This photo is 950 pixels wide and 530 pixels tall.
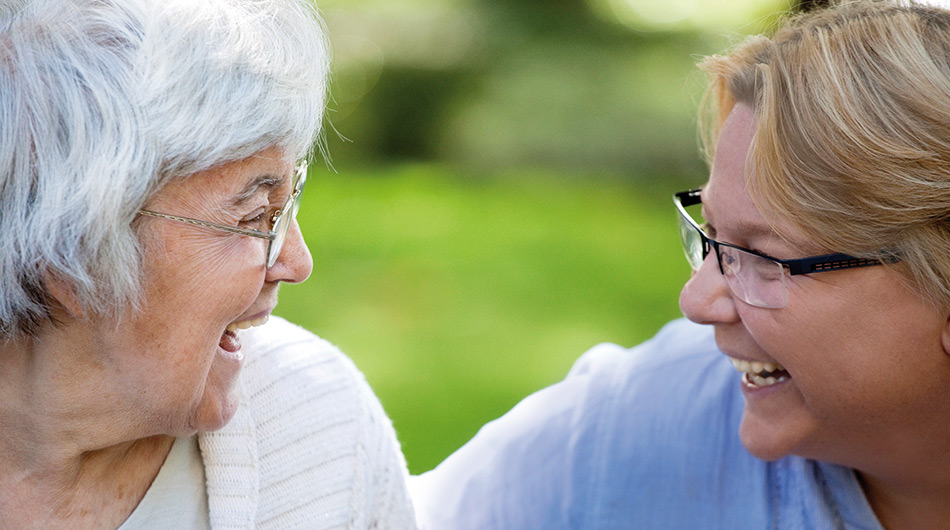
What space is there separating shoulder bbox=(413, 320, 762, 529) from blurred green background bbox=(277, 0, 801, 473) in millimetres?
1604

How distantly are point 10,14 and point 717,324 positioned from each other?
138 cm

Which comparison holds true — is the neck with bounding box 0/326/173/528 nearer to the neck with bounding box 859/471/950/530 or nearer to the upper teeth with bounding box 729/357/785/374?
the upper teeth with bounding box 729/357/785/374

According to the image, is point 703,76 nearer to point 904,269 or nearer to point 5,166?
point 904,269

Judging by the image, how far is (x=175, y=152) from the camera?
4.91 feet

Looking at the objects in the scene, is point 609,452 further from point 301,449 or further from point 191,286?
point 191,286

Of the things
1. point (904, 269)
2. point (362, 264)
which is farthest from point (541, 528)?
point (362, 264)

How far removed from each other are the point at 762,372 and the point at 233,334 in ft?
3.43

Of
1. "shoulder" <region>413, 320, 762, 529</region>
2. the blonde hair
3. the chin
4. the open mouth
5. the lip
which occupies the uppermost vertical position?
the blonde hair

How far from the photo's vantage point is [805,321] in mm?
1769

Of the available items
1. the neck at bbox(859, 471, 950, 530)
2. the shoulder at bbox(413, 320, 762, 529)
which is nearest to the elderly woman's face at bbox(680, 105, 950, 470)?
the neck at bbox(859, 471, 950, 530)

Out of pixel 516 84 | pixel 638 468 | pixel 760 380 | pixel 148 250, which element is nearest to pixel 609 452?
pixel 638 468

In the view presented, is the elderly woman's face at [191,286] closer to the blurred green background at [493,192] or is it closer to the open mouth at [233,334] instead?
the open mouth at [233,334]

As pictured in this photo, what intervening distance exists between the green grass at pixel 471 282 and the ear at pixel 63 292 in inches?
97.8

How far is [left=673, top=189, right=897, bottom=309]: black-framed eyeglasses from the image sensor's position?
5.69 feet
